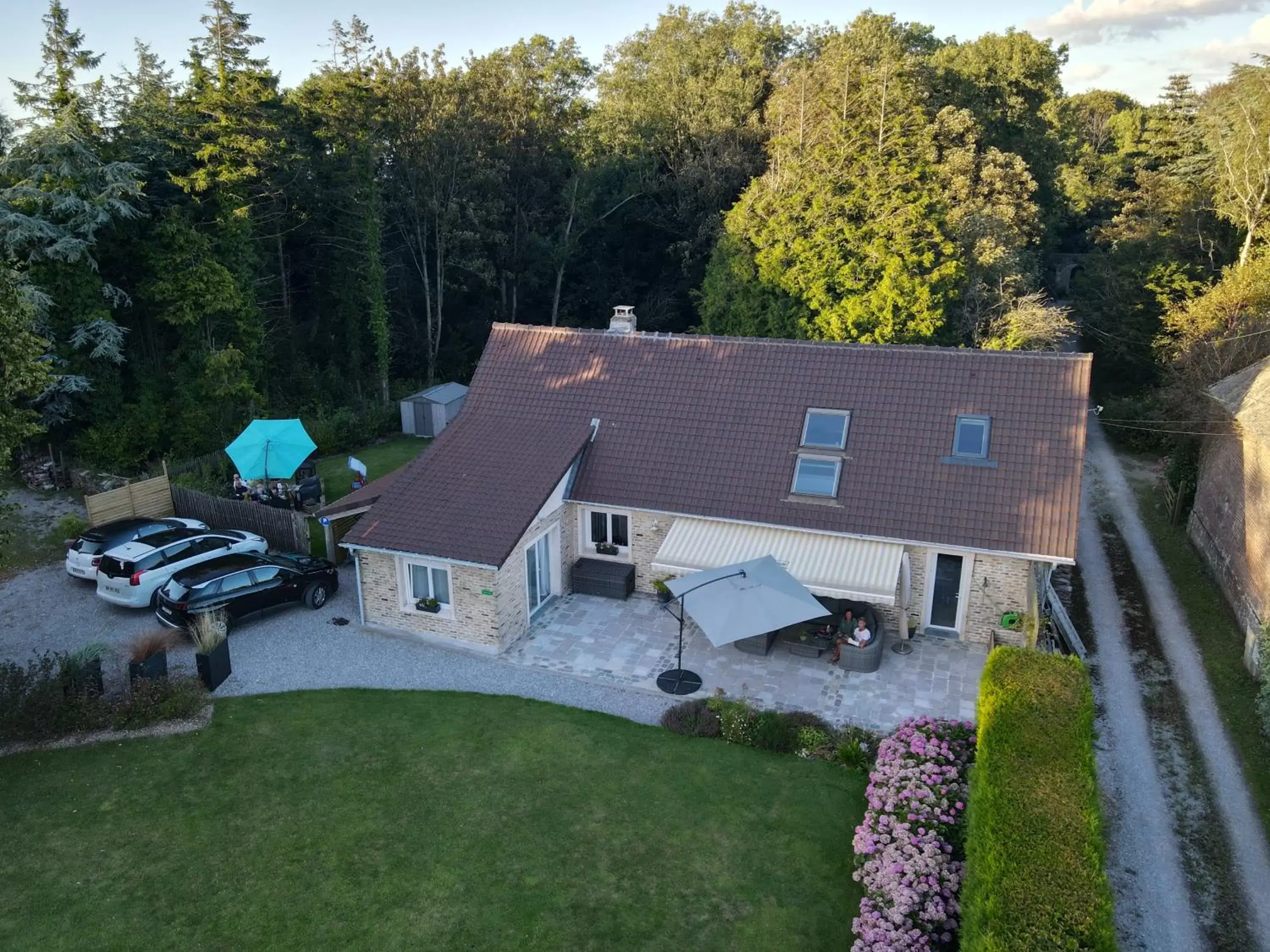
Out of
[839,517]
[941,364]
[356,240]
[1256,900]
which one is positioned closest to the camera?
[1256,900]

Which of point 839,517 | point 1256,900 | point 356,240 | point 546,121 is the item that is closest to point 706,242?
point 546,121

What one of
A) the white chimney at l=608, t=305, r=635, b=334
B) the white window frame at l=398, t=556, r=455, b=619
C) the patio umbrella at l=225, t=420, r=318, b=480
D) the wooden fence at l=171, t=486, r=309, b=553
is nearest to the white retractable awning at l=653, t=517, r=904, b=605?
the white window frame at l=398, t=556, r=455, b=619

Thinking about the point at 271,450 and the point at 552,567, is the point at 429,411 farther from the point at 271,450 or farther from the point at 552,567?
the point at 552,567

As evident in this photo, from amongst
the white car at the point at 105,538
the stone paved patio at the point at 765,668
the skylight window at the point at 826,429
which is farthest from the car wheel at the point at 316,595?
the skylight window at the point at 826,429

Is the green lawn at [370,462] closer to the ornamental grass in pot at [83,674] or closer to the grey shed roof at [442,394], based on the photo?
the grey shed roof at [442,394]

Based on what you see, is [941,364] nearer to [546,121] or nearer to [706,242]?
[706,242]

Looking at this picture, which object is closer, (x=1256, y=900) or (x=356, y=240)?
(x=1256, y=900)

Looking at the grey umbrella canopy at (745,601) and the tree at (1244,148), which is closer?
the grey umbrella canopy at (745,601)

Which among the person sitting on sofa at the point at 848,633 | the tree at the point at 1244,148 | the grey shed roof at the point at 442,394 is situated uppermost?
the tree at the point at 1244,148
